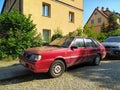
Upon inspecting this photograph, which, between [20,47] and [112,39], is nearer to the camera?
[20,47]

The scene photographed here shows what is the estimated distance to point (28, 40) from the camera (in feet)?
40.6

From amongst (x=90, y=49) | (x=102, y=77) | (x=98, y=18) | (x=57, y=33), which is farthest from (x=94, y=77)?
(x=98, y=18)

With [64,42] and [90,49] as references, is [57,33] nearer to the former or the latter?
[90,49]

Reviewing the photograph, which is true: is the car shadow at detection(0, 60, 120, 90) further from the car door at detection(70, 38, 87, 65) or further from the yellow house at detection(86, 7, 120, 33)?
the yellow house at detection(86, 7, 120, 33)

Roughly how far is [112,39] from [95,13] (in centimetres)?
3817

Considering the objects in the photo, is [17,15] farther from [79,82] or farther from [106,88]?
[106,88]

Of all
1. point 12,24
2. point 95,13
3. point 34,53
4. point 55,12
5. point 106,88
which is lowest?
point 106,88

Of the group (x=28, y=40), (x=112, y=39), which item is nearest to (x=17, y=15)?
(x=28, y=40)

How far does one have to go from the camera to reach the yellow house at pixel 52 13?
16506 millimetres

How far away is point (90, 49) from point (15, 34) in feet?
16.7

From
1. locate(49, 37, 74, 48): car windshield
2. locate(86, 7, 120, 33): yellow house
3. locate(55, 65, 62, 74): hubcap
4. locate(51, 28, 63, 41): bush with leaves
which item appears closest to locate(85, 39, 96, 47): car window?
locate(49, 37, 74, 48): car windshield

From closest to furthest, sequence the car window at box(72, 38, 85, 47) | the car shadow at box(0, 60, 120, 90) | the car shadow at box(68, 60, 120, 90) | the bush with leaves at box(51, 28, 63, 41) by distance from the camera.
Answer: the car shadow at box(68, 60, 120, 90) → the car shadow at box(0, 60, 120, 90) → the car window at box(72, 38, 85, 47) → the bush with leaves at box(51, 28, 63, 41)

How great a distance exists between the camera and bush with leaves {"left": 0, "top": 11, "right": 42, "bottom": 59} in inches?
458

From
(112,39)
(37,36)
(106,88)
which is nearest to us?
(106,88)
